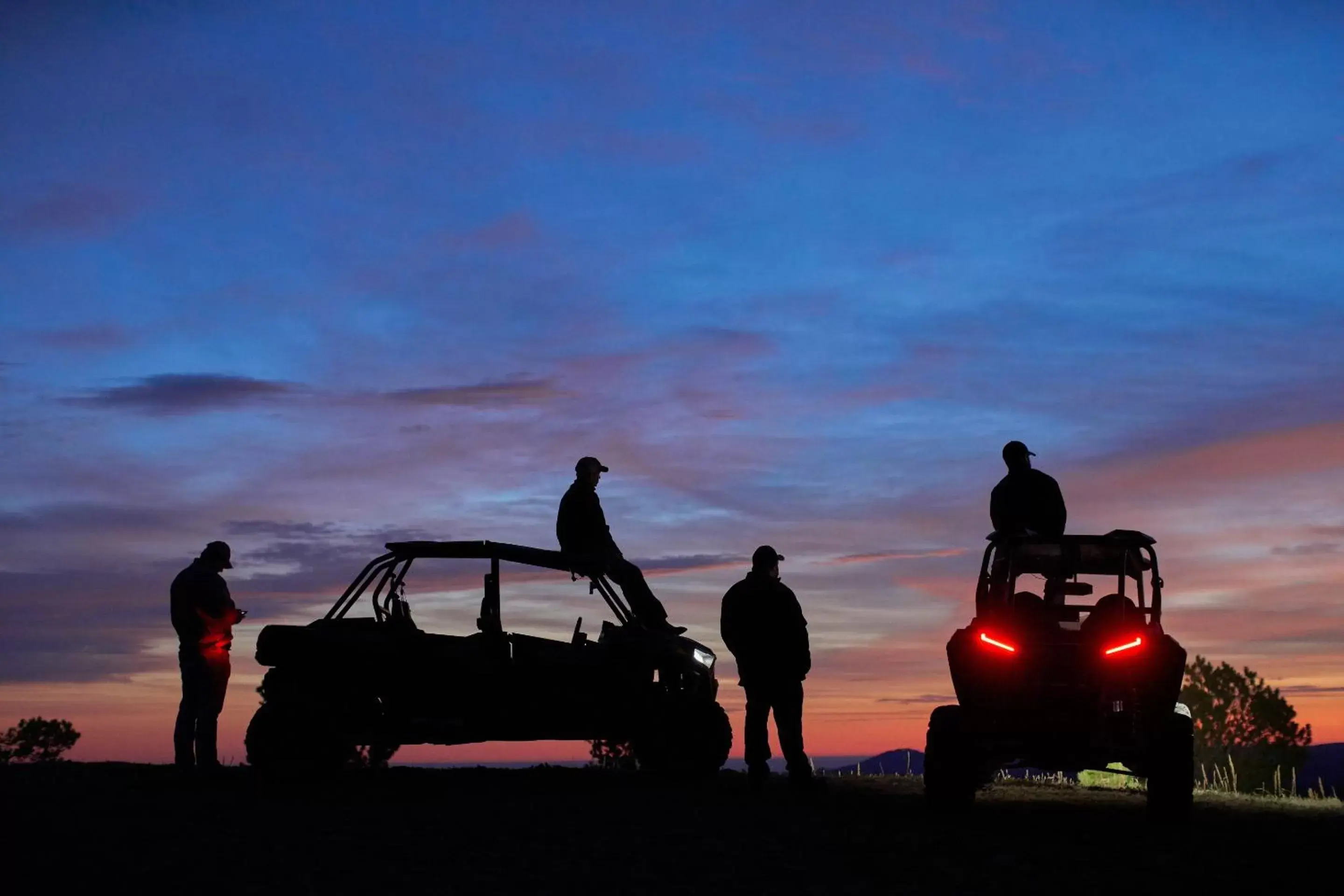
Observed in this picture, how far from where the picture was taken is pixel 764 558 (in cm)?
1472

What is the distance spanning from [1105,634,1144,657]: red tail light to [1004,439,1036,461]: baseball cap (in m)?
2.01

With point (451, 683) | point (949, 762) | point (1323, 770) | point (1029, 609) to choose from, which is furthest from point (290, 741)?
point (1323, 770)

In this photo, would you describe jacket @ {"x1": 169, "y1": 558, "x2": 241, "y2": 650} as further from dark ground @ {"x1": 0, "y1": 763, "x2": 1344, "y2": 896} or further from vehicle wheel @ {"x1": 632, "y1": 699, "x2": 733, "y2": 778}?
vehicle wheel @ {"x1": 632, "y1": 699, "x2": 733, "y2": 778}

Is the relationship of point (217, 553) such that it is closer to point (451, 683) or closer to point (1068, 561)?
point (451, 683)

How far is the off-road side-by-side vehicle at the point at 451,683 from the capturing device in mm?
13633

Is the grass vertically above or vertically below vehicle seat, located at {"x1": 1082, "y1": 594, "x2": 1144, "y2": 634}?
below

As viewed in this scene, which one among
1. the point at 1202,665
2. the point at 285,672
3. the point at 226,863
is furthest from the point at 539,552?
the point at 1202,665

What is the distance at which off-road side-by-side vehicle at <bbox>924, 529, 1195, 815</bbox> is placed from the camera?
1250 centimetres

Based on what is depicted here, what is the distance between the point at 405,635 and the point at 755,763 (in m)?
3.48

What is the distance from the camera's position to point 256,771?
45.3 ft

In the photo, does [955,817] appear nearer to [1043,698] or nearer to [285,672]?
[1043,698]

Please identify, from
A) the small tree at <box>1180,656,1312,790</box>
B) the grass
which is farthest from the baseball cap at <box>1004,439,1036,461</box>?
the small tree at <box>1180,656,1312,790</box>

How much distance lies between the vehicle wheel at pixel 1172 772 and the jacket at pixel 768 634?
329 centimetres

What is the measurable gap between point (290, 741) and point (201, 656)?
7.74 feet
